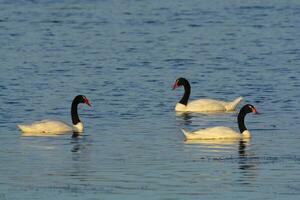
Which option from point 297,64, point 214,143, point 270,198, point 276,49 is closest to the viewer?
point 270,198

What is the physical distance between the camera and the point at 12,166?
2086 centimetres

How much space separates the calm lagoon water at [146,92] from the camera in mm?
19469

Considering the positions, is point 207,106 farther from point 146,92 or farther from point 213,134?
point 213,134

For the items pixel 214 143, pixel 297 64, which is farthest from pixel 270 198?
pixel 297 64

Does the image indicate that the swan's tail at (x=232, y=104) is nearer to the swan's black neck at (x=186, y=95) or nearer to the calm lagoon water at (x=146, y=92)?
the calm lagoon water at (x=146, y=92)

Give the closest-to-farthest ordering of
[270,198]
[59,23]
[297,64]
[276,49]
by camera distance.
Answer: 1. [270,198]
2. [297,64]
3. [276,49]
4. [59,23]

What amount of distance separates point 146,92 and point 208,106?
12.0 feet

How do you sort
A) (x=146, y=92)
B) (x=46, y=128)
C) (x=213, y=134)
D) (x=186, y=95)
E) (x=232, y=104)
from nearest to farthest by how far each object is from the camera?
(x=213, y=134)
(x=46, y=128)
(x=232, y=104)
(x=186, y=95)
(x=146, y=92)

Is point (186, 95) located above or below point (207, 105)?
above

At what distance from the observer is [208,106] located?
3034 cm

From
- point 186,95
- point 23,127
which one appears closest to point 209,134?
point 23,127

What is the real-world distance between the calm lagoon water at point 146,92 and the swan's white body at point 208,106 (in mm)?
341

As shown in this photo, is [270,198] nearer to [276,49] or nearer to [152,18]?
[276,49]

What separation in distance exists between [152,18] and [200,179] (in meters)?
36.8
